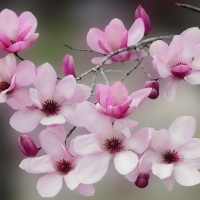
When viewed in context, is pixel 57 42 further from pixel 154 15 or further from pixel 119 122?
pixel 119 122

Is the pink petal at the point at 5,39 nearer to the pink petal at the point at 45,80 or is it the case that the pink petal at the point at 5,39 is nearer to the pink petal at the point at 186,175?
the pink petal at the point at 45,80

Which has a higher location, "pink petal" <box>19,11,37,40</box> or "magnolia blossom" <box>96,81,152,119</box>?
"pink petal" <box>19,11,37,40</box>

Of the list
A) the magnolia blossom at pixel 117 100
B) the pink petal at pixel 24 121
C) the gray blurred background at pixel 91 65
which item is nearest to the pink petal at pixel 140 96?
the magnolia blossom at pixel 117 100

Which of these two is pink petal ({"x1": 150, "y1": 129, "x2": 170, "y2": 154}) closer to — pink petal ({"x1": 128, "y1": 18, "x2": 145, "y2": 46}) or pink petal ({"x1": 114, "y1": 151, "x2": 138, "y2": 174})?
pink petal ({"x1": 114, "y1": 151, "x2": 138, "y2": 174})

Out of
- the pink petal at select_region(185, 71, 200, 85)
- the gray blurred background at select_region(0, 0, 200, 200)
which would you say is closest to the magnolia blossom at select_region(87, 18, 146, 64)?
the pink petal at select_region(185, 71, 200, 85)

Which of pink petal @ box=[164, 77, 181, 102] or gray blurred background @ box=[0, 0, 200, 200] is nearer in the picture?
pink petal @ box=[164, 77, 181, 102]

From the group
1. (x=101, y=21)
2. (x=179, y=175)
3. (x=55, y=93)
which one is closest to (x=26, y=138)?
(x=55, y=93)
